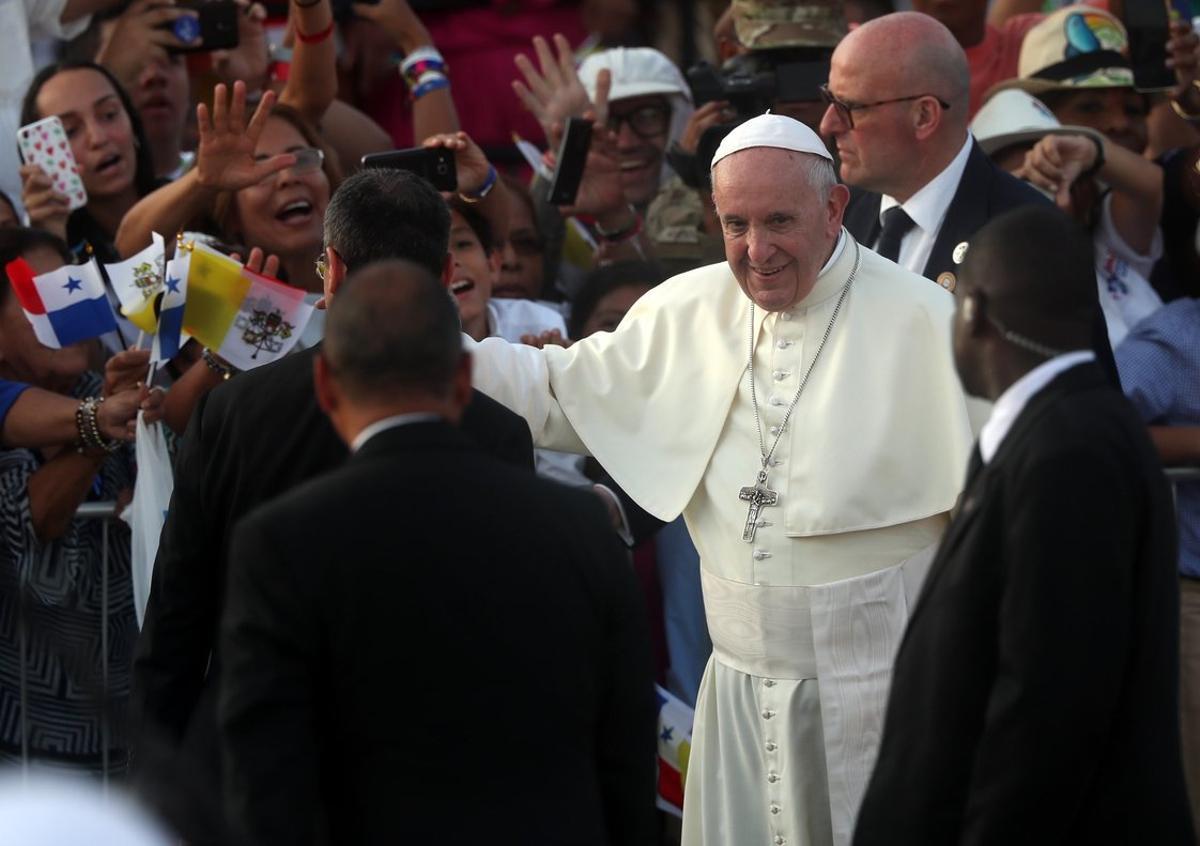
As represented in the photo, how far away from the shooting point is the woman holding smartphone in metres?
5.89

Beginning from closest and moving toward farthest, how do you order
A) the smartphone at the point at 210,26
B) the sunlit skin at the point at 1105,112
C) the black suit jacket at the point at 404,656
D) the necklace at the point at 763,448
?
the black suit jacket at the point at 404,656 → the necklace at the point at 763,448 → the smartphone at the point at 210,26 → the sunlit skin at the point at 1105,112

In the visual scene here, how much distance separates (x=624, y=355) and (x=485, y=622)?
6.09ft

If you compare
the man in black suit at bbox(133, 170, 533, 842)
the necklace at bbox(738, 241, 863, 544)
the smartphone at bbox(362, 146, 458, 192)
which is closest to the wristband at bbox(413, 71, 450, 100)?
the smartphone at bbox(362, 146, 458, 192)

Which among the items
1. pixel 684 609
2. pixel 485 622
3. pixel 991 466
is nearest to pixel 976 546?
pixel 991 466

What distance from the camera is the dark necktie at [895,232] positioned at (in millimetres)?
5289

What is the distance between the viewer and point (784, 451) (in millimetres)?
4324

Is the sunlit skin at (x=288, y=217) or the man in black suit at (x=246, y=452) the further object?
the sunlit skin at (x=288, y=217)

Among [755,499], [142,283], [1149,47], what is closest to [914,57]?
[1149,47]

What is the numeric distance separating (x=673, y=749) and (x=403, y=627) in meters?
2.78

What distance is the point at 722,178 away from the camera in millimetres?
4320

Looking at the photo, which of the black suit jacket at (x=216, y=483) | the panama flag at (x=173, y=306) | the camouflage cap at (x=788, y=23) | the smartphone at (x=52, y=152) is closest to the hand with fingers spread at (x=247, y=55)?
the smartphone at (x=52, y=152)

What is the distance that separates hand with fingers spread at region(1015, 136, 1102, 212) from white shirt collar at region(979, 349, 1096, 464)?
2968 mm

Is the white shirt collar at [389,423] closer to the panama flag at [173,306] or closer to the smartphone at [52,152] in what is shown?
the panama flag at [173,306]

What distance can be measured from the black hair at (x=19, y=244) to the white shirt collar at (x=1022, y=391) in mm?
3124
